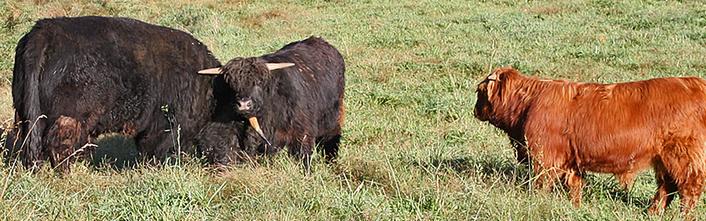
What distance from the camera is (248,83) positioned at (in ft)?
22.0

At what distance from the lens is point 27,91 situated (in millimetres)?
6160

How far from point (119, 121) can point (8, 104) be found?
3729mm

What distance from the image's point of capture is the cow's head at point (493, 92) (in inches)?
241

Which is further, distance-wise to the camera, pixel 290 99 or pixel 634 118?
pixel 290 99

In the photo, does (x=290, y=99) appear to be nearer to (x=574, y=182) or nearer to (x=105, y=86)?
(x=105, y=86)

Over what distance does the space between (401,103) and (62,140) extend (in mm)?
5119

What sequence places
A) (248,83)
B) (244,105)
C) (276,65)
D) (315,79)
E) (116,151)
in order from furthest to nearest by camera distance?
(116,151) < (315,79) < (276,65) < (248,83) < (244,105)

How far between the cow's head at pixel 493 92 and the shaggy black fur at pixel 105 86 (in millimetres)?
2124

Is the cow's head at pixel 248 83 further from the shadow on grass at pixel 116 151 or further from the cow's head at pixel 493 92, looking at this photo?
the cow's head at pixel 493 92

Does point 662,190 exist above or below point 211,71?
below

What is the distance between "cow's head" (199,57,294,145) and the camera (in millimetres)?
6664

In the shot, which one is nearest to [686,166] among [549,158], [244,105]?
[549,158]

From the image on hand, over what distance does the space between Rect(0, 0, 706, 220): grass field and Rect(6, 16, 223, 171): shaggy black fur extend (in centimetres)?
40

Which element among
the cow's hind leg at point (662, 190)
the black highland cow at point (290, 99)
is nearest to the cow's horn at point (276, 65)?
the black highland cow at point (290, 99)
